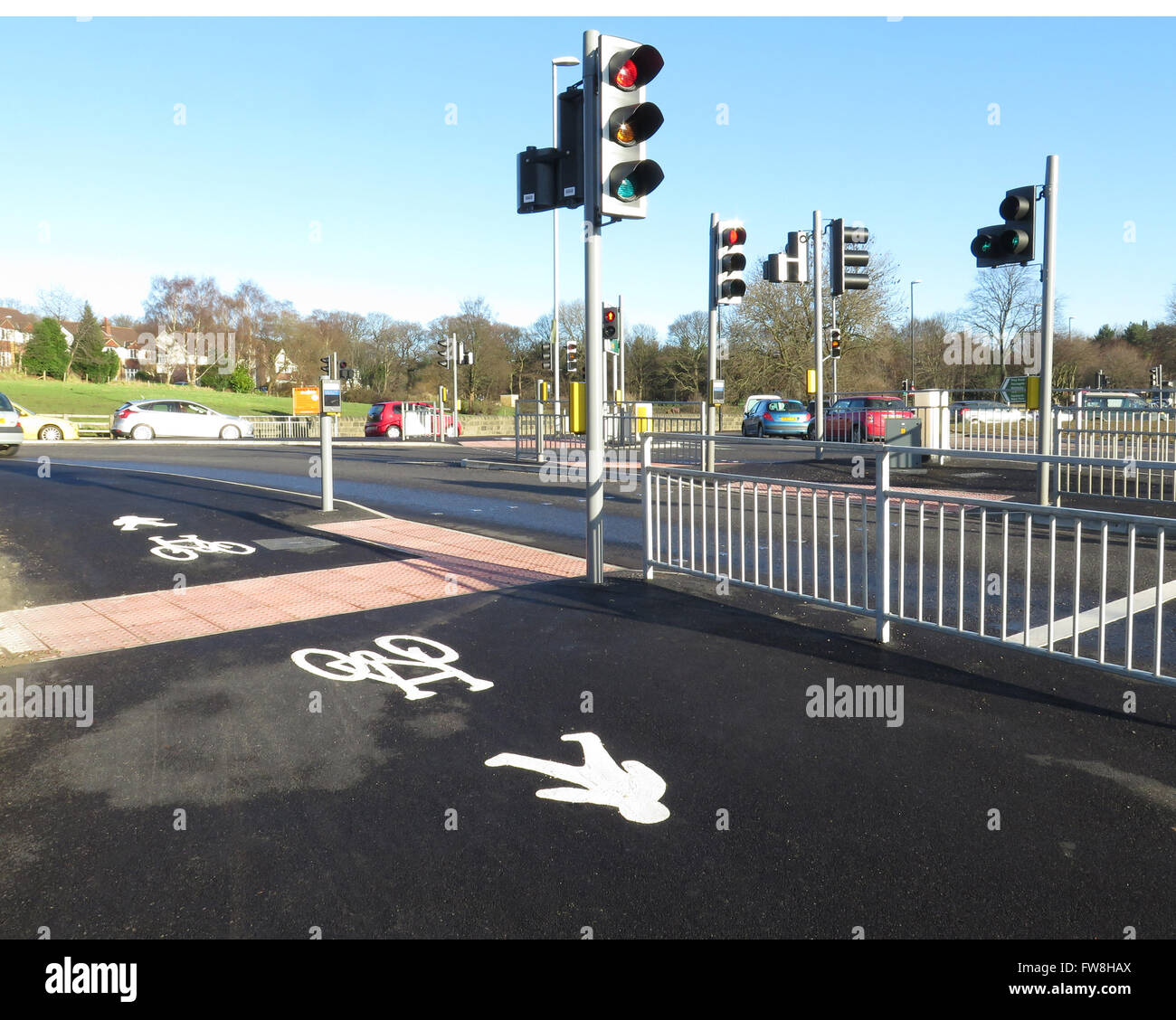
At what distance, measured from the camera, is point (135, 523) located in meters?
12.1

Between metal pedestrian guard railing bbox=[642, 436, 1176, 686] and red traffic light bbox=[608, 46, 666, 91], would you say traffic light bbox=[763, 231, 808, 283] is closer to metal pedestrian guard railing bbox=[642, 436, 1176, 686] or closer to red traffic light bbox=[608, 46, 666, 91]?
metal pedestrian guard railing bbox=[642, 436, 1176, 686]

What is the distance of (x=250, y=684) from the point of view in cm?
586

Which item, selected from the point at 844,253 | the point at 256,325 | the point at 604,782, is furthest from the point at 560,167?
the point at 256,325

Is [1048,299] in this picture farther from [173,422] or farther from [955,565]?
[173,422]

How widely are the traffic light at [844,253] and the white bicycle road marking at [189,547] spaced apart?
11.5 m

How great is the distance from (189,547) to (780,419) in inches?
1109

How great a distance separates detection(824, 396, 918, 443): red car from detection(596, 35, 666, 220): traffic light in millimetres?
15167

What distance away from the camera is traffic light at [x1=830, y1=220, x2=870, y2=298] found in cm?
1728

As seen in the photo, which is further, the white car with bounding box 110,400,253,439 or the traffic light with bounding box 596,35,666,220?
the white car with bounding box 110,400,253,439

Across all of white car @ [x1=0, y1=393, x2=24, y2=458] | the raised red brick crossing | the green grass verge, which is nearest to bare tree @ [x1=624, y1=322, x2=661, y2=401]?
the green grass verge

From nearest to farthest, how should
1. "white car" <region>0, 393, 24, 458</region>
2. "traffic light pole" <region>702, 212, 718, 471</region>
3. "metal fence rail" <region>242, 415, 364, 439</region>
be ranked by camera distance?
"traffic light pole" <region>702, 212, 718, 471</region> → "white car" <region>0, 393, 24, 458</region> → "metal fence rail" <region>242, 415, 364, 439</region>

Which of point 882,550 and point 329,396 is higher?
point 329,396

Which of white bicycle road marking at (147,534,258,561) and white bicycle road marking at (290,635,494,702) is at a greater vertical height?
white bicycle road marking at (147,534,258,561)

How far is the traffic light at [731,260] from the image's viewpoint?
13484 millimetres
